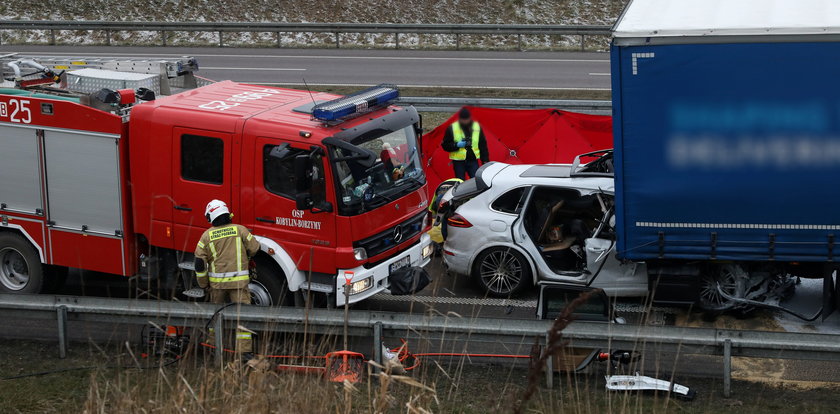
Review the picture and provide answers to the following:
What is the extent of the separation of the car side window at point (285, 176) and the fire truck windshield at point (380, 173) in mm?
172

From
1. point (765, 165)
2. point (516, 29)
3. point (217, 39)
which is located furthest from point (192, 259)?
point (217, 39)

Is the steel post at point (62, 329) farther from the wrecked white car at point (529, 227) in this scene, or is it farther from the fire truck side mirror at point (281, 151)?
the wrecked white car at point (529, 227)

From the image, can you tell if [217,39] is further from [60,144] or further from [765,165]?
[765,165]

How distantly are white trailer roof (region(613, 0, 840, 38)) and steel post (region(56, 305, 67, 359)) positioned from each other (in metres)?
5.72

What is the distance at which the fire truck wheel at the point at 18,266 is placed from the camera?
10812 millimetres

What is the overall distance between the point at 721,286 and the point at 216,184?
5247 mm

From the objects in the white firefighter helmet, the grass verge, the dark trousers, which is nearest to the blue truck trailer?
the grass verge

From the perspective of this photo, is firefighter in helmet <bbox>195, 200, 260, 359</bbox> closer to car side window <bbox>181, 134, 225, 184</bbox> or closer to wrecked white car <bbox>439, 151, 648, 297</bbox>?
car side window <bbox>181, 134, 225, 184</bbox>

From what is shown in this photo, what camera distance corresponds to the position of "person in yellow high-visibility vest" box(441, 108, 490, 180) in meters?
13.9

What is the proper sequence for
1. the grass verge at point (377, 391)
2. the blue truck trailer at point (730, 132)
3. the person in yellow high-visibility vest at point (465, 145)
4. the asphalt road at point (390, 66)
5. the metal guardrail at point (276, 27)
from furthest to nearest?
the metal guardrail at point (276, 27), the asphalt road at point (390, 66), the person in yellow high-visibility vest at point (465, 145), the blue truck trailer at point (730, 132), the grass verge at point (377, 391)

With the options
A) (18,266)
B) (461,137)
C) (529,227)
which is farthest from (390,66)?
(18,266)

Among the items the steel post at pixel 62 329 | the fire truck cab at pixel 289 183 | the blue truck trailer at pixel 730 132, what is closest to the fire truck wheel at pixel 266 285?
the fire truck cab at pixel 289 183

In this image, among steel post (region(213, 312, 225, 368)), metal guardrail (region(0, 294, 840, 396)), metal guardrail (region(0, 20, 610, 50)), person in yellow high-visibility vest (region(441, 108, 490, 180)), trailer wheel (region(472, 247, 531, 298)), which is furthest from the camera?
metal guardrail (region(0, 20, 610, 50))

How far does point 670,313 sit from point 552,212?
5.46 feet
